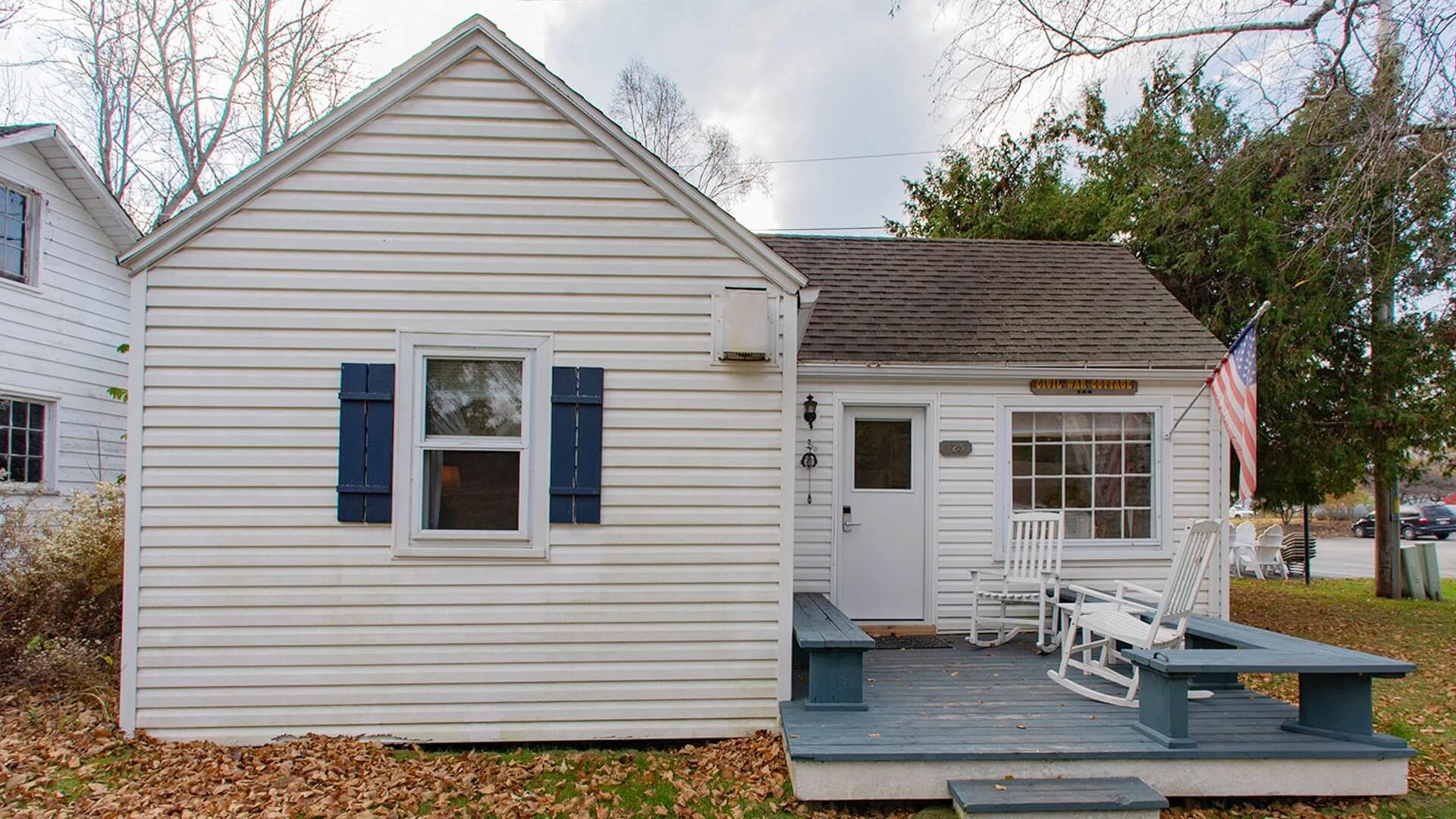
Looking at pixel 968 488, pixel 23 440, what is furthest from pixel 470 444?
pixel 23 440

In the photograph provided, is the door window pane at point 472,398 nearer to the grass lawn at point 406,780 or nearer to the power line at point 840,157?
the grass lawn at point 406,780

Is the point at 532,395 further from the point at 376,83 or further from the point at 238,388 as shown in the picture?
the point at 376,83

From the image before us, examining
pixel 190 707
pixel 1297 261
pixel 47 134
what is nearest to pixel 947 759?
pixel 190 707

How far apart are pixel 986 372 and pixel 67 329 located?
1059 centimetres

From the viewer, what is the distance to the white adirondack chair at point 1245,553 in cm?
1498

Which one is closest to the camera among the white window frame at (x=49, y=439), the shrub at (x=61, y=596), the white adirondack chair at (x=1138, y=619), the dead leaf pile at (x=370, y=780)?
the dead leaf pile at (x=370, y=780)

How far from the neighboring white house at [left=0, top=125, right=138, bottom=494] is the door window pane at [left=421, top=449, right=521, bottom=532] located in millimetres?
6214

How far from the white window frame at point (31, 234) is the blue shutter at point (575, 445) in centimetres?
801

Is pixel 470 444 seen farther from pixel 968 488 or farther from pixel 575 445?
pixel 968 488

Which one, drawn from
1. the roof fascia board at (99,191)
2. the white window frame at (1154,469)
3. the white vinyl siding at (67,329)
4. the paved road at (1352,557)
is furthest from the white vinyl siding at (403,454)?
the paved road at (1352,557)

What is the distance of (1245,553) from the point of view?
50.6 feet

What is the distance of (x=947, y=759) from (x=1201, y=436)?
191 inches

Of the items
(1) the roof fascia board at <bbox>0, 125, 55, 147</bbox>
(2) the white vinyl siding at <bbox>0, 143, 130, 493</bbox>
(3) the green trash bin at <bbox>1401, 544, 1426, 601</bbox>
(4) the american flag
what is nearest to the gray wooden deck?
(4) the american flag

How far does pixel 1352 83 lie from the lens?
26.9 feet
